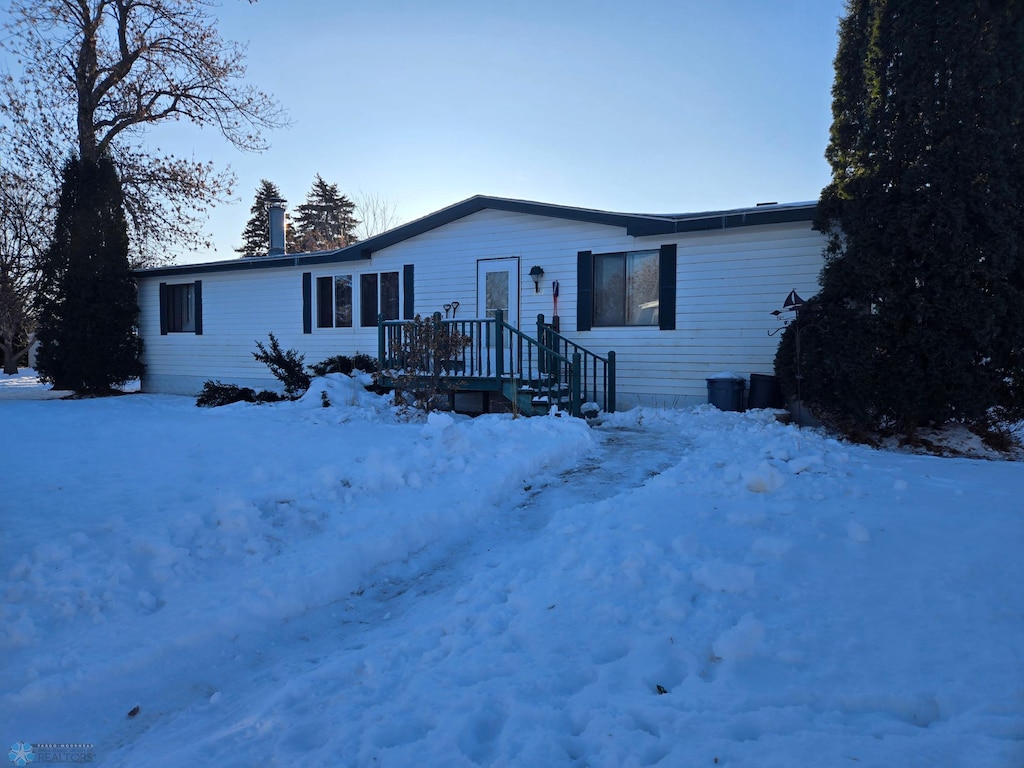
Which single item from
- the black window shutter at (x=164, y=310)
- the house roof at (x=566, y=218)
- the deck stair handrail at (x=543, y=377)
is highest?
the house roof at (x=566, y=218)

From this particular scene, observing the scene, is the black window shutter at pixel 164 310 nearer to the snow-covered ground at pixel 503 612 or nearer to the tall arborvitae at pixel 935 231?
the snow-covered ground at pixel 503 612

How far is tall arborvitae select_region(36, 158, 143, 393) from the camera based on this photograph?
49.3 ft

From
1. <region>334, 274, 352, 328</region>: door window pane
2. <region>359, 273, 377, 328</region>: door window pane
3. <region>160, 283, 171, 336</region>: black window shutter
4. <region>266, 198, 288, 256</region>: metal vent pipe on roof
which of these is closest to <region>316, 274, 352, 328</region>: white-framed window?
<region>334, 274, 352, 328</region>: door window pane

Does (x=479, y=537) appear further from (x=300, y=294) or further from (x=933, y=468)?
(x=300, y=294)

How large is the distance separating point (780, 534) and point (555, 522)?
4.55 feet

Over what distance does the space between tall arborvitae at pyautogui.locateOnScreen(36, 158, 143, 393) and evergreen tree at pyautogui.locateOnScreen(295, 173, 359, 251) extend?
90.6 ft

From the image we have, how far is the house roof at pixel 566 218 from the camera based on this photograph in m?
9.05

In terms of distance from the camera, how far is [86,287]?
49.4ft

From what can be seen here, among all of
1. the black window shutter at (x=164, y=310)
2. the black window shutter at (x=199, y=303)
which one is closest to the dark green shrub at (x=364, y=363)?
the black window shutter at (x=199, y=303)

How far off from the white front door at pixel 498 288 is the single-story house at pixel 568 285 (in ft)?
0.08

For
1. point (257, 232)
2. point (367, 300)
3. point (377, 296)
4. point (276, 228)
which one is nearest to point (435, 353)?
point (377, 296)

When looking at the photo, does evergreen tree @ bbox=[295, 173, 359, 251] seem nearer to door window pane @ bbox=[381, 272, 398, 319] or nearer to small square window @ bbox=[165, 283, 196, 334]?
small square window @ bbox=[165, 283, 196, 334]

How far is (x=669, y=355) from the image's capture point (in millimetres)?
10203

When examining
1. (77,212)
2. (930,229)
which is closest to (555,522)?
(930,229)
